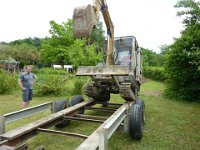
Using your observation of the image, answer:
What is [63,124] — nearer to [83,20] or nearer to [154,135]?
[154,135]

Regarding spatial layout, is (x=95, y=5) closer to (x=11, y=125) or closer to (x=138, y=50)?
(x=138, y=50)

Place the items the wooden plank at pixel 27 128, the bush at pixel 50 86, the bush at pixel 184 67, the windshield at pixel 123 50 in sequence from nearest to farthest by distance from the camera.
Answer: the wooden plank at pixel 27 128 < the windshield at pixel 123 50 < the bush at pixel 184 67 < the bush at pixel 50 86

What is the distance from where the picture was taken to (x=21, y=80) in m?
8.83

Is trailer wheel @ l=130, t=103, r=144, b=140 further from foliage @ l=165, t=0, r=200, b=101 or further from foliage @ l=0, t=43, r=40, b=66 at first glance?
foliage @ l=0, t=43, r=40, b=66

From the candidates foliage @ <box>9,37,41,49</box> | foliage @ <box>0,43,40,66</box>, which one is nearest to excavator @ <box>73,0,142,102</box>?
foliage @ <box>0,43,40,66</box>

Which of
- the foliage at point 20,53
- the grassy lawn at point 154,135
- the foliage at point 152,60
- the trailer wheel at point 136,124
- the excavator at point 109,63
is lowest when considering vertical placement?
the grassy lawn at point 154,135

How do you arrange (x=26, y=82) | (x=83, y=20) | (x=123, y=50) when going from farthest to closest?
(x=26, y=82) < (x=123, y=50) < (x=83, y=20)

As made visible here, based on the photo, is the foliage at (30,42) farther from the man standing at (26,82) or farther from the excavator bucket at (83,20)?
the excavator bucket at (83,20)

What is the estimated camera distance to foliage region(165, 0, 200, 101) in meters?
12.0

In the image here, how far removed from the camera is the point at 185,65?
12.6 metres

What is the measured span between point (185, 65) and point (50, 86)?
283 inches

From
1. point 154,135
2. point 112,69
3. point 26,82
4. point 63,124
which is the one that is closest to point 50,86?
point 26,82

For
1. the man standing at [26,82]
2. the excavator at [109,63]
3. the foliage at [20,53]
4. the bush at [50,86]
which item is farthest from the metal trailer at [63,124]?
the foliage at [20,53]

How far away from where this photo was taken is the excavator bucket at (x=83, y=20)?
5.20 metres
